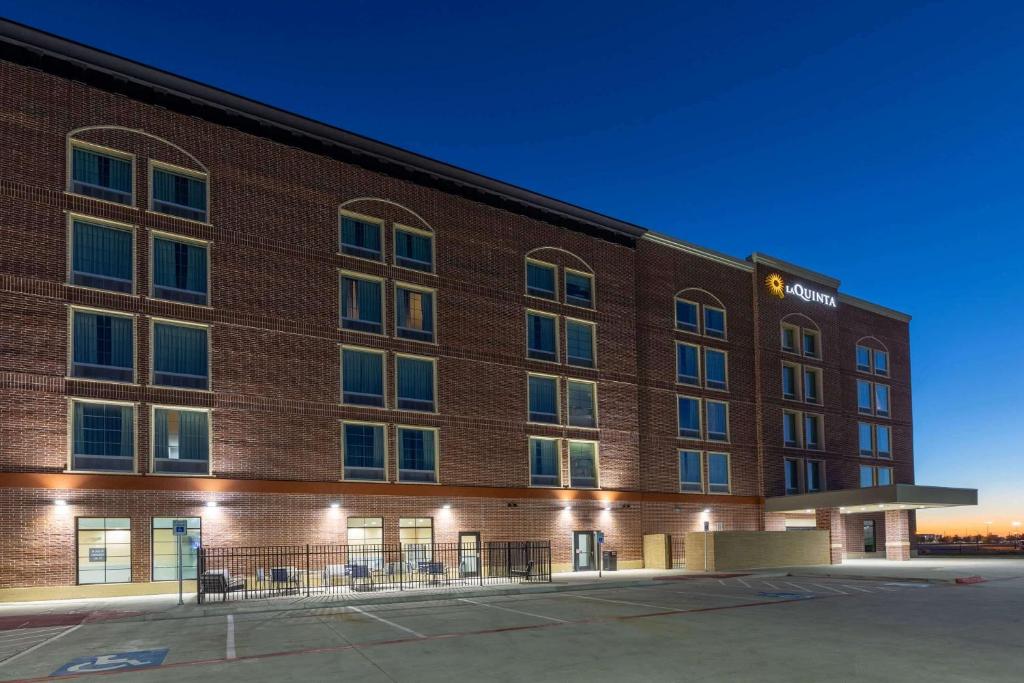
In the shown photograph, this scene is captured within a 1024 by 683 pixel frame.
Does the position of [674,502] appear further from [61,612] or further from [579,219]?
[61,612]

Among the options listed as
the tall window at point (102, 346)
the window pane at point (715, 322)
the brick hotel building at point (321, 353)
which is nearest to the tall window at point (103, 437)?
the brick hotel building at point (321, 353)

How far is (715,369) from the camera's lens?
172 feet

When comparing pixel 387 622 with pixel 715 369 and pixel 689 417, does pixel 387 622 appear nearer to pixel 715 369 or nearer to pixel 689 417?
pixel 689 417

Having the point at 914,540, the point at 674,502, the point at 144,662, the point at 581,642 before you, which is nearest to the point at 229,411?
the point at 144,662

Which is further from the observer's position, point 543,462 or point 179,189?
point 543,462

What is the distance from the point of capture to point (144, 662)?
15.9m

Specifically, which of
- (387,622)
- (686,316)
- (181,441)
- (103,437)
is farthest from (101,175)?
(686,316)

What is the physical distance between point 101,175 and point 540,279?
20.9 metres

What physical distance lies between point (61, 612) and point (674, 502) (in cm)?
3188

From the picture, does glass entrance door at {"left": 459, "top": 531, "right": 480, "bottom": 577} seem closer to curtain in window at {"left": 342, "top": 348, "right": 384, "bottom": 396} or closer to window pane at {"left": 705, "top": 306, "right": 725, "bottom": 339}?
curtain in window at {"left": 342, "top": 348, "right": 384, "bottom": 396}

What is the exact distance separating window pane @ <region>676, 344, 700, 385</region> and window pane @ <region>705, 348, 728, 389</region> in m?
0.90

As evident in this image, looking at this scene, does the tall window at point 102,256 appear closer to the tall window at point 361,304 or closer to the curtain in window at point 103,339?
the curtain in window at point 103,339

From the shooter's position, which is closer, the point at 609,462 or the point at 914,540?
the point at 609,462

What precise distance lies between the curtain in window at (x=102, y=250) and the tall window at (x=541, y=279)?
18.8 m
